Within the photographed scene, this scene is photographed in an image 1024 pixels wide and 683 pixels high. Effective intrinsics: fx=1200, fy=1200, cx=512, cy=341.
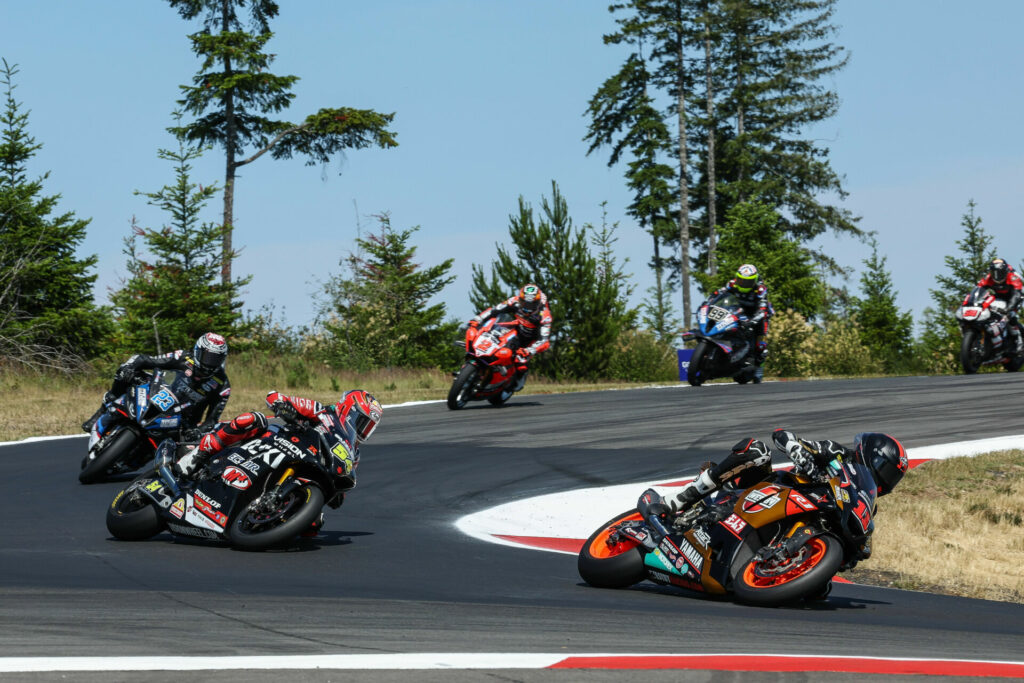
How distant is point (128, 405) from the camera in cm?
1184

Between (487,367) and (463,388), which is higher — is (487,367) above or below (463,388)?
above

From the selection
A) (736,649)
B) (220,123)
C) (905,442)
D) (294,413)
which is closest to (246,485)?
(294,413)

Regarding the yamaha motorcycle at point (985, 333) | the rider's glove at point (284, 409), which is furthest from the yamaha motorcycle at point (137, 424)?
the yamaha motorcycle at point (985, 333)

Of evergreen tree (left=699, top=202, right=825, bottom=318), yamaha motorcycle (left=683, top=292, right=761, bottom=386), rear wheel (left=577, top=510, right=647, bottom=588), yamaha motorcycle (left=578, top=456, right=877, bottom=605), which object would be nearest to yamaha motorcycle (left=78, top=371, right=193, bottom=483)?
rear wheel (left=577, top=510, right=647, bottom=588)

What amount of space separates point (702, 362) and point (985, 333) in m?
5.61

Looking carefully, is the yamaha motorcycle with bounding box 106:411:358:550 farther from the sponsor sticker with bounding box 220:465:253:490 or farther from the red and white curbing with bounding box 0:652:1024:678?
the red and white curbing with bounding box 0:652:1024:678

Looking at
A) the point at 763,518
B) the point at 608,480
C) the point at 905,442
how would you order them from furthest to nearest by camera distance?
the point at 905,442 → the point at 608,480 → the point at 763,518

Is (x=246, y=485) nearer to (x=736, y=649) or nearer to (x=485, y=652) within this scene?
(x=485, y=652)

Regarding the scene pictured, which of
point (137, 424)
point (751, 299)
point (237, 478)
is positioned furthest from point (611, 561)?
point (751, 299)

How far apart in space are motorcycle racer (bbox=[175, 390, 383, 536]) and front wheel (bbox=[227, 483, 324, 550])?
0.22 meters

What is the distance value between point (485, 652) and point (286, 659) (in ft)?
2.94

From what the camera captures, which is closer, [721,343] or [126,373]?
[126,373]

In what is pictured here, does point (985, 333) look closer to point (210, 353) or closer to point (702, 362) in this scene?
point (702, 362)

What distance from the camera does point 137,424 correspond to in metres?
11.9
